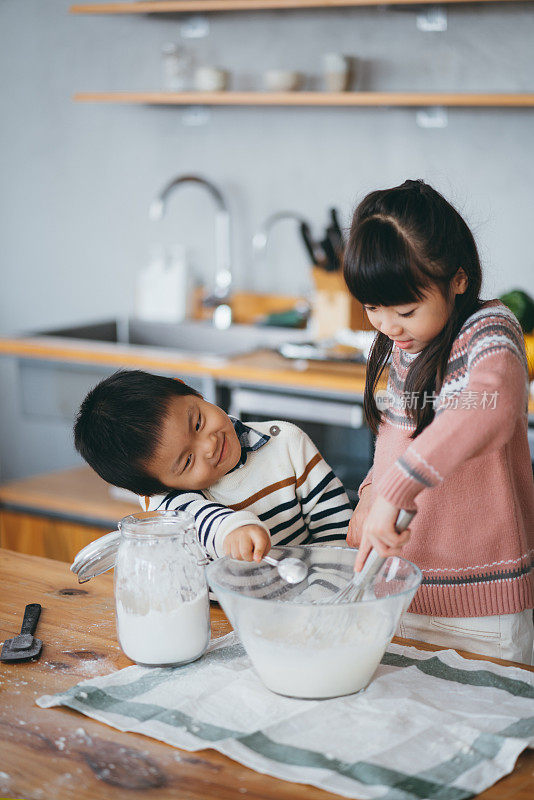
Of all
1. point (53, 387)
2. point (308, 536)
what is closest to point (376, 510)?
point (308, 536)

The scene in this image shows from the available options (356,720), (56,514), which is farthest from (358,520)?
(56,514)

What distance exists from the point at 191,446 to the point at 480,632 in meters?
0.49

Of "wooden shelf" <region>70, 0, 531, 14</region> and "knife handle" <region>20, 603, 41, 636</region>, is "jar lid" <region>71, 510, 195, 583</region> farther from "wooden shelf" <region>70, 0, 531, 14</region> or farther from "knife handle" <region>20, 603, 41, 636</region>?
"wooden shelf" <region>70, 0, 531, 14</region>

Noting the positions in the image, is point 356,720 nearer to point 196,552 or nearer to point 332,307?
point 196,552

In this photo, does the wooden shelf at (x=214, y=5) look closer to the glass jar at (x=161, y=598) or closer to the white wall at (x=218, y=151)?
the white wall at (x=218, y=151)

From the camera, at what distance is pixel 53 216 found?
156 inches

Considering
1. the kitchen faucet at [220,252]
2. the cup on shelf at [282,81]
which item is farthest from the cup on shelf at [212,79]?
the kitchen faucet at [220,252]

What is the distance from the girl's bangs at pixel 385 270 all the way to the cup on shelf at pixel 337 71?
79.2 inches

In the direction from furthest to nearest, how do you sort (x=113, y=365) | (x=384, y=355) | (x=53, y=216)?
(x=53, y=216), (x=113, y=365), (x=384, y=355)

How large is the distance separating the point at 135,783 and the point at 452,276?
0.69 metres

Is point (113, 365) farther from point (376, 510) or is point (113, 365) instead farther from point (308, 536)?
point (376, 510)

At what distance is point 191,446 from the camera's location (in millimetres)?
1307

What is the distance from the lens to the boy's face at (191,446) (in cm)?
128

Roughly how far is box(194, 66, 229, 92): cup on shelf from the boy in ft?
6.78
